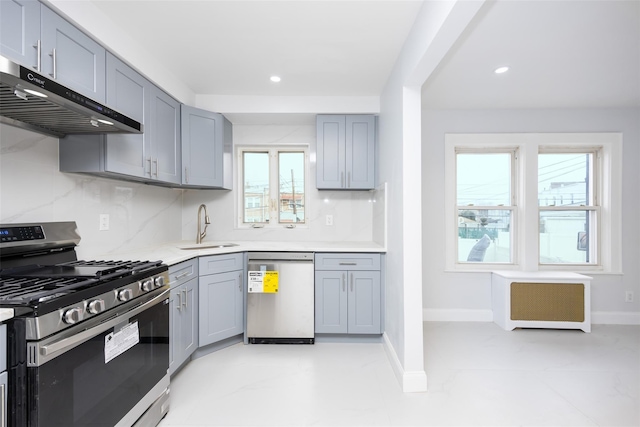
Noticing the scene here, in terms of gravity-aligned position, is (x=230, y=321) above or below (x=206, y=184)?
below

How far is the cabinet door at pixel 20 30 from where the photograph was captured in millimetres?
1276

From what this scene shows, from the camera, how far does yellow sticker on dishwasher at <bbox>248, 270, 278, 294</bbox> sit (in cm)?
271

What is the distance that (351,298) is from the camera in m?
2.78

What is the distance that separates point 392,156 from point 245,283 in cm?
177

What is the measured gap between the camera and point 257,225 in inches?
139

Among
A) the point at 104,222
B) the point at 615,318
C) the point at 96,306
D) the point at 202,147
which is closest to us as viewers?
the point at 96,306

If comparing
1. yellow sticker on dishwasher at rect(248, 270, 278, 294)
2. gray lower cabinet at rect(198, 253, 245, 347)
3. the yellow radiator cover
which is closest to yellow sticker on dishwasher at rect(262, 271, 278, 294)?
yellow sticker on dishwasher at rect(248, 270, 278, 294)

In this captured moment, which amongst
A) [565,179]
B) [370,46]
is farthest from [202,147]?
[565,179]

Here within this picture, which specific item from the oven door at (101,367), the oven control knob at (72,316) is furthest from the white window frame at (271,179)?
the oven control knob at (72,316)

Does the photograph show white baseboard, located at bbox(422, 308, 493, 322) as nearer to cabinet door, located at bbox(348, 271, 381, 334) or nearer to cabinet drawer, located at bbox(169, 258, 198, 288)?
cabinet door, located at bbox(348, 271, 381, 334)

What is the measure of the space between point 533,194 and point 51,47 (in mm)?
4320

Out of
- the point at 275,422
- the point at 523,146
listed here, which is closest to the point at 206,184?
the point at 275,422

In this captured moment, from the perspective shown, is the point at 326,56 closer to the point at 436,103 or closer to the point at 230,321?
the point at 436,103

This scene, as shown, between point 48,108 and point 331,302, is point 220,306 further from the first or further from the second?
point 48,108
